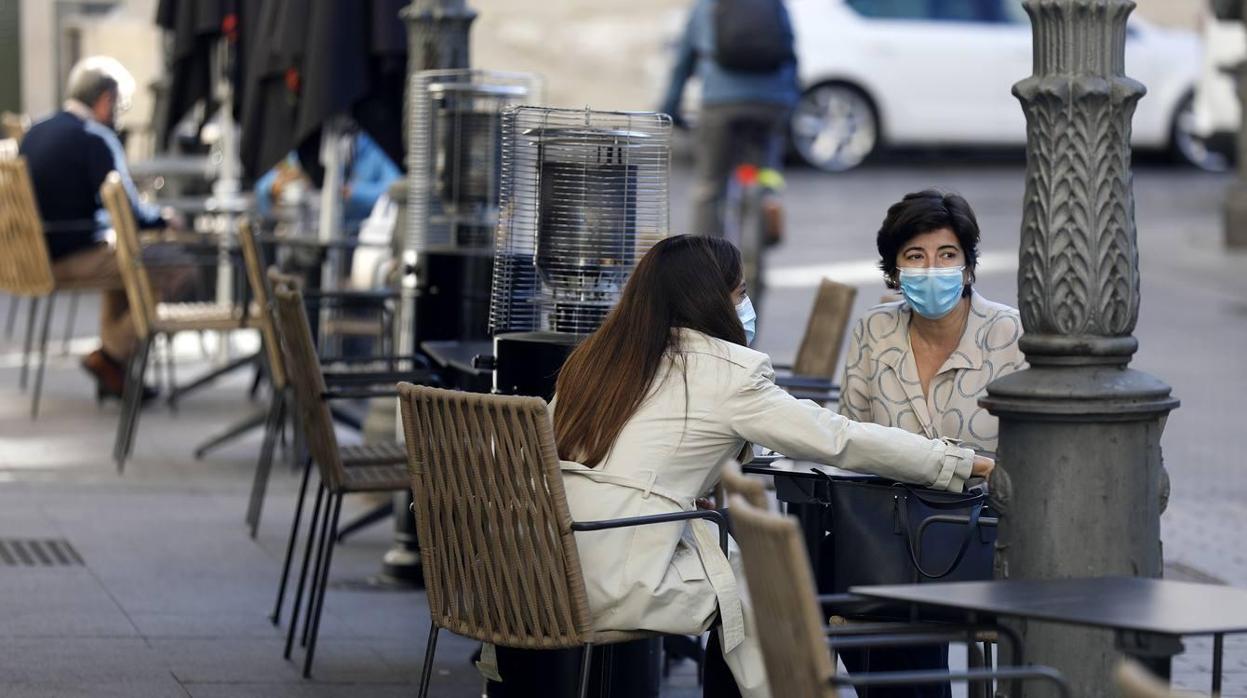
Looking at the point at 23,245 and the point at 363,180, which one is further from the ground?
the point at 363,180

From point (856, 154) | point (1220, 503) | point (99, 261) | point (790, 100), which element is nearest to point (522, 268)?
point (1220, 503)

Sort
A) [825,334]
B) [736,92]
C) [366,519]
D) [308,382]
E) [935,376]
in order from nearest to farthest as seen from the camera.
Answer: [935,376]
[308,382]
[825,334]
[366,519]
[736,92]

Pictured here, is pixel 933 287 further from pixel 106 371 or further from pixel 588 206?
pixel 106 371

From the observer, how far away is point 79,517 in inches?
303

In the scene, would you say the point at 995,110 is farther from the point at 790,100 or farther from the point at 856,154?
the point at 790,100

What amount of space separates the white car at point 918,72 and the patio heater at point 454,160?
510 inches

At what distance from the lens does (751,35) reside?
1225 cm

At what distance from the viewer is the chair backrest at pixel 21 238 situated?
31.3 feet

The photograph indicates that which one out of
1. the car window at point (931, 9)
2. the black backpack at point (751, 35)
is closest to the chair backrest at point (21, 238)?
the black backpack at point (751, 35)

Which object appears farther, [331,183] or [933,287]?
[331,183]

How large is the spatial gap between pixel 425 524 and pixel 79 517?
3598 millimetres

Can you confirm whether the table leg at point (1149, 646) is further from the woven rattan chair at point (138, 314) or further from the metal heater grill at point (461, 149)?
the woven rattan chair at point (138, 314)

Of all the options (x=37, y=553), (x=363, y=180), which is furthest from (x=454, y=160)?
(x=363, y=180)

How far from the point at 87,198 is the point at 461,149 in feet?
12.8
